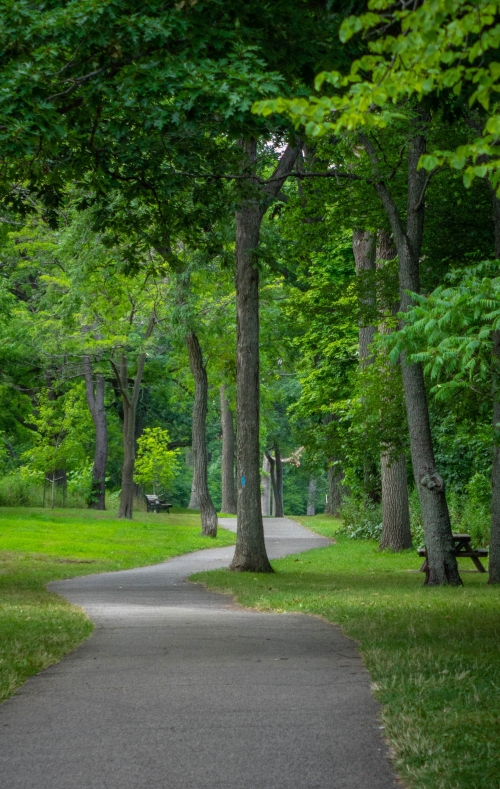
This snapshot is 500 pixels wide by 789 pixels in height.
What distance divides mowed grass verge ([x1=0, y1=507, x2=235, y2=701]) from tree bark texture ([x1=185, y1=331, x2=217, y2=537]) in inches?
28.9

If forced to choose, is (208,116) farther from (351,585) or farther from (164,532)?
(164,532)

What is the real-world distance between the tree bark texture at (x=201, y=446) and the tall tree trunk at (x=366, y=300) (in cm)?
505

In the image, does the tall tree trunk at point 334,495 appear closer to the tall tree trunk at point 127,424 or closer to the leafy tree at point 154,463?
the leafy tree at point 154,463

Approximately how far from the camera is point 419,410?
1568 cm

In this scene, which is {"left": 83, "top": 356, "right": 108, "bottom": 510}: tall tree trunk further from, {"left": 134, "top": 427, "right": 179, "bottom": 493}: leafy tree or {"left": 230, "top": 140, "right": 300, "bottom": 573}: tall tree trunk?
{"left": 230, "top": 140, "right": 300, "bottom": 573}: tall tree trunk

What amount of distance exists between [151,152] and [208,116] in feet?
4.61

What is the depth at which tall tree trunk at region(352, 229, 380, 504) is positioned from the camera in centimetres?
1795

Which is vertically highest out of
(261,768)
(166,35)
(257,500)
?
(166,35)

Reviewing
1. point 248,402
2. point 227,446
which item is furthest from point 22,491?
point 248,402

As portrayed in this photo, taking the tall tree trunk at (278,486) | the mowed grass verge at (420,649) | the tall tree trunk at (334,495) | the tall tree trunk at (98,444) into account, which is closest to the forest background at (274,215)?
the mowed grass verge at (420,649)

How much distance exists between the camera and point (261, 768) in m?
4.91

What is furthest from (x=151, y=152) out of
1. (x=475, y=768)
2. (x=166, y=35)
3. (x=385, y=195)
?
(x=475, y=768)

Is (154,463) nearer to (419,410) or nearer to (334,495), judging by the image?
(334,495)

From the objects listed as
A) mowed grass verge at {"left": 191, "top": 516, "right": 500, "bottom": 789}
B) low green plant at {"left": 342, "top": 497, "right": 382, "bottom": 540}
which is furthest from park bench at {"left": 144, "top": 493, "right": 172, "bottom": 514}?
mowed grass verge at {"left": 191, "top": 516, "right": 500, "bottom": 789}
